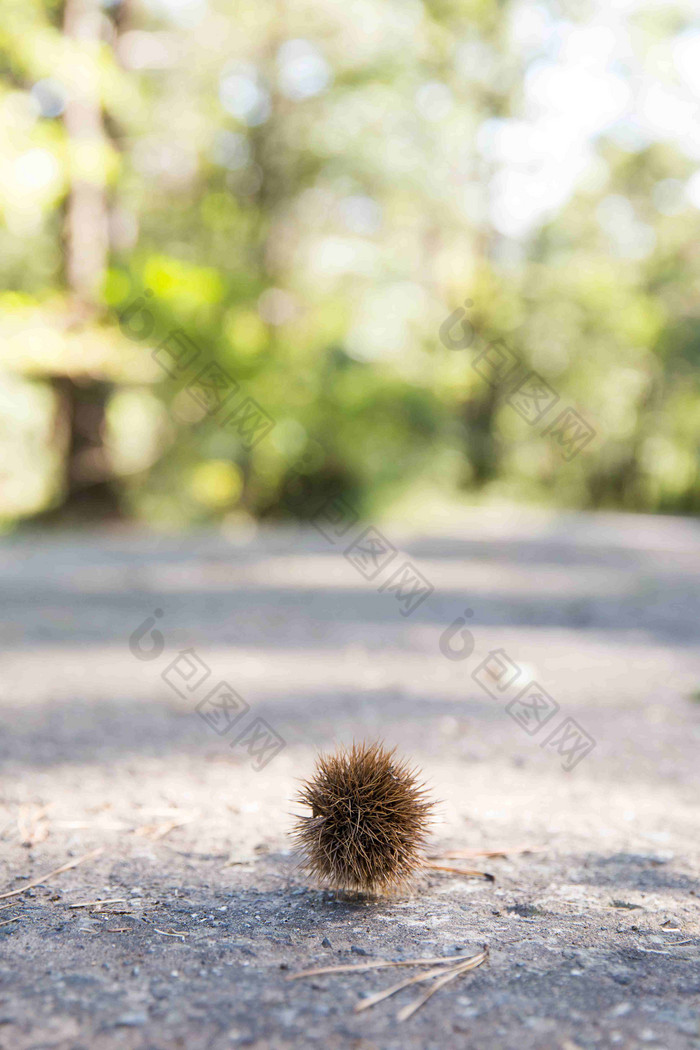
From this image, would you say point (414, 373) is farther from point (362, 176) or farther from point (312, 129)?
point (312, 129)

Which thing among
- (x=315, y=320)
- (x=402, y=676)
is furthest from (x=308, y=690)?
(x=315, y=320)

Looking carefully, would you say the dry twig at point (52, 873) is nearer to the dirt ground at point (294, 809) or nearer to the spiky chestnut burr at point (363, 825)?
the dirt ground at point (294, 809)

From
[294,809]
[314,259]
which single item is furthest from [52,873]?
→ [314,259]

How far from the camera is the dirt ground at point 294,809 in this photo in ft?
3.90

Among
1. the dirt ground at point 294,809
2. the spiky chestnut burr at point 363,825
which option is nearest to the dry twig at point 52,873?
the dirt ground at point 294,809

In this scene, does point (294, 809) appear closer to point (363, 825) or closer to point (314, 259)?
point (363, 825)

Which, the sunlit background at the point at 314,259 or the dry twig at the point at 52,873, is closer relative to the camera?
the dry twig at the point at 52,873

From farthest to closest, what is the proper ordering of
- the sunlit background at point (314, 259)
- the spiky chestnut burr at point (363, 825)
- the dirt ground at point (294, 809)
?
the sunlit background at point (314, 259)
the spiky chestnut burr at point (363, 825)
the dirt ground at point (294, 809)

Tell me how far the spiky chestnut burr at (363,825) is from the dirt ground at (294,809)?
0.22 feet

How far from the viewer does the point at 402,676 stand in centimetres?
342

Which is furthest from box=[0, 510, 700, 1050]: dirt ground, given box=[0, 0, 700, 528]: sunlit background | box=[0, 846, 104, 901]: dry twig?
box=[0, 0, 700, 528]: sunlit background

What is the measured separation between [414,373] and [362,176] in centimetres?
254

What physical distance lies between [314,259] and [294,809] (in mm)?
10035

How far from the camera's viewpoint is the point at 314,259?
1116 cm
